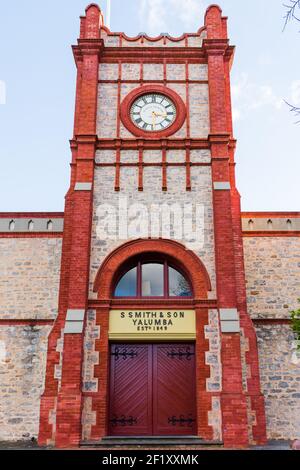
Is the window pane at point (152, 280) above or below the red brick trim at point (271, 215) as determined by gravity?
below

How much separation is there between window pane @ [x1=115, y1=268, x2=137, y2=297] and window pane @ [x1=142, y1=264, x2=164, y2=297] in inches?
12.1

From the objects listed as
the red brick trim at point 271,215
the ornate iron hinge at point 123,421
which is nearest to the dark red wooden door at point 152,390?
the ornate iron hinge at point 123,421

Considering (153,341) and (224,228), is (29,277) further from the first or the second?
(224,228)

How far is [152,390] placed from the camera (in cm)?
1488

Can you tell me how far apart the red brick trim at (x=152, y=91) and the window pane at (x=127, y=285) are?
15.6 feet

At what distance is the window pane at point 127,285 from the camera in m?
15.9

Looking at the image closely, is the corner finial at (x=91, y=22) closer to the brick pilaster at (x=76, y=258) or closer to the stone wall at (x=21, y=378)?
the brick pilaster at (x=76, y=258)

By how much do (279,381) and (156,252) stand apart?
18.5ft

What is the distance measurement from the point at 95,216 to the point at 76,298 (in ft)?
9.29

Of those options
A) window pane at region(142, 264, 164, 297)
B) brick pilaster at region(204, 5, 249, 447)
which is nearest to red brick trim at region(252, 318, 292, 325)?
brick pilaster at region(204, 5, 249, 447)

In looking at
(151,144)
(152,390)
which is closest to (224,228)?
(151,144)

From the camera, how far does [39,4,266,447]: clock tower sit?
47.2 ft

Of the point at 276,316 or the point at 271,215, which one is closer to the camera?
the point at 276,316
